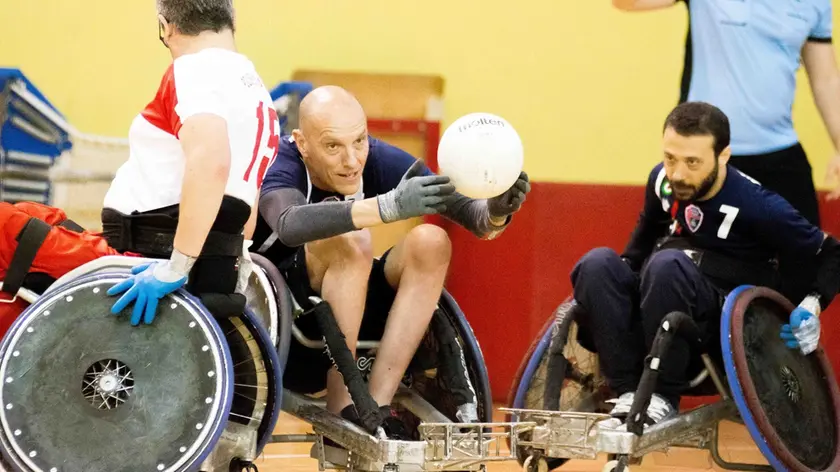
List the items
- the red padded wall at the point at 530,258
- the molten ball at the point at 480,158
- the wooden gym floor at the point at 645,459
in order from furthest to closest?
the red padded wall at the point at 530,258, the wooden gym floor at the point at 645,459, the molten ball at the point at 480,158

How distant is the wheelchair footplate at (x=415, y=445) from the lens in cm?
301

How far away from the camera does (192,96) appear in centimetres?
273

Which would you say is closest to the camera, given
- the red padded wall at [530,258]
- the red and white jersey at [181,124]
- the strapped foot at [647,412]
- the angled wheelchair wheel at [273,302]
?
the red and white jersey at [181,124]

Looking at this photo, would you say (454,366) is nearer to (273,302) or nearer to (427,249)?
(427,249)

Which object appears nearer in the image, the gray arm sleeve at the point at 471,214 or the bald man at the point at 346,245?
the bald man at the point at 346,245

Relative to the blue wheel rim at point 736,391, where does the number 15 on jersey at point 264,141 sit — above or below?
above

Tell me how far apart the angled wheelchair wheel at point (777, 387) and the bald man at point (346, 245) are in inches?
28.4

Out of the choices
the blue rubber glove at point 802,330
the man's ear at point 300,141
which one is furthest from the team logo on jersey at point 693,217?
the man's ear at point 300,141

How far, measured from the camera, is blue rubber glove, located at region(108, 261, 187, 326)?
2.66 metres

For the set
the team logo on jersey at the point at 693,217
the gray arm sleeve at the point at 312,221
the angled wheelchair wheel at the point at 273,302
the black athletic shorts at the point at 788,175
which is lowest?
the angled wheelchair wheel at the point at 273,302

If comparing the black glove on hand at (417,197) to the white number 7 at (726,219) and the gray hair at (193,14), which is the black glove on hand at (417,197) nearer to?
the gray hair at (193,14)

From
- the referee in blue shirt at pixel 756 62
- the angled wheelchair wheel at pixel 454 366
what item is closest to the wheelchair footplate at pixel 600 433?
the angled wheelchair wheel at pixel 454 366

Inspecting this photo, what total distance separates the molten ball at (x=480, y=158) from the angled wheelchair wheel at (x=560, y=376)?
73 cm

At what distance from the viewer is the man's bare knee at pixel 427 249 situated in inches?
128
